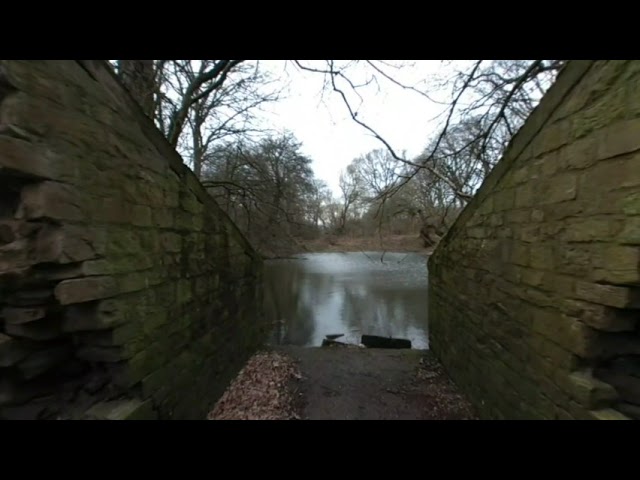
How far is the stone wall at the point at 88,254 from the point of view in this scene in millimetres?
1508

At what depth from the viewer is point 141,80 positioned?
4945mm

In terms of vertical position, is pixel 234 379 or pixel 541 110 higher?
pixel 541 110

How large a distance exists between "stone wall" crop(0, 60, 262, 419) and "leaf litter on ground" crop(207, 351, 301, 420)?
75 cm

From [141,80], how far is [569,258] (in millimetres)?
6678

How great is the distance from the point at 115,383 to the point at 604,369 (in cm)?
346

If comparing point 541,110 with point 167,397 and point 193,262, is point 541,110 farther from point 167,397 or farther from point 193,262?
point 167,397

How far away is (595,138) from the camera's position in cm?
175

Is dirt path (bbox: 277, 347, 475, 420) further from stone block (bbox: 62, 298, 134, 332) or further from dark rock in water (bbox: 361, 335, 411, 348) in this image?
stone block (bbox: 62, 298, 134, 332)

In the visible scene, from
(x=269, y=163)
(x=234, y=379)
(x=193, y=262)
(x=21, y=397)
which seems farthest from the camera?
(x=269, y=163)

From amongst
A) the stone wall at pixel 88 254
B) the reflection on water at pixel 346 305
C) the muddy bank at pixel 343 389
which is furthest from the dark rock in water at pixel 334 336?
the stone wall at pixel 88 254

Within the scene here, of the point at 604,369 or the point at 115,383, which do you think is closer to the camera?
the point at 604,369

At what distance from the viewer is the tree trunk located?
4.76 meters

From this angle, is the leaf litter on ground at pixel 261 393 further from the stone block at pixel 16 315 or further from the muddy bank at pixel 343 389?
the stone block at pixel 16 315

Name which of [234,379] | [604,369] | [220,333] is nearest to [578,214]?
[604,369]
